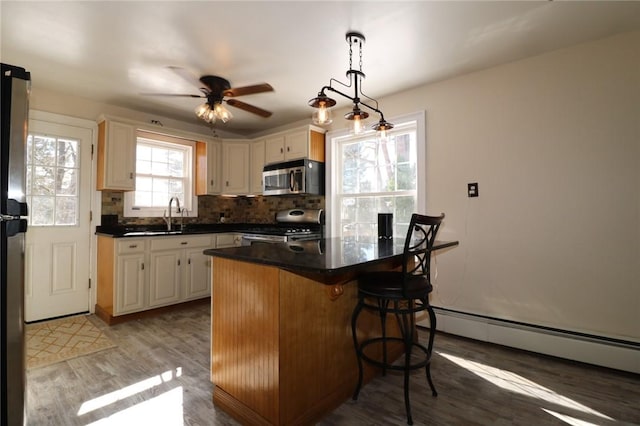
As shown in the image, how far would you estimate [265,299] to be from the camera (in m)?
1.52

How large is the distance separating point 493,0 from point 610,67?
1.14 m

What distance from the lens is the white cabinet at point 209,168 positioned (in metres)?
4.34

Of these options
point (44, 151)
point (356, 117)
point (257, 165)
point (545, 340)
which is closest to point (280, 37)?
point (356, 117)

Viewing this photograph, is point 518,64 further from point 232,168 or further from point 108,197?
point 108,197

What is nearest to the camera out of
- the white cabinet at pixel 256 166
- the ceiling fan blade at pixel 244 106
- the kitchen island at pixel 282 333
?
the kitchen island at pixel 282 333

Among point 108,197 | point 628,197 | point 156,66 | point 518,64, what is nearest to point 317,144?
point 156,66

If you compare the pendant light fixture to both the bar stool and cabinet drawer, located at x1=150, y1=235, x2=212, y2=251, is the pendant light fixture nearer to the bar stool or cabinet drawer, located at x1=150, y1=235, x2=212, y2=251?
the bar stool

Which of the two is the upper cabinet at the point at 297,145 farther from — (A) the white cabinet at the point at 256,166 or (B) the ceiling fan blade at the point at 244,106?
(B) the ceiling fan blade at the point at 244,106

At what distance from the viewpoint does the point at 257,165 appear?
14.8 feet

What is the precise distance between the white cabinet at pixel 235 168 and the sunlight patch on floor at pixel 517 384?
3422mm

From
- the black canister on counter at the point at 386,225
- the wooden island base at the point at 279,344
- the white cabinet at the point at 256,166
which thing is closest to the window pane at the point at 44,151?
the white cabinet at the point at 256,166

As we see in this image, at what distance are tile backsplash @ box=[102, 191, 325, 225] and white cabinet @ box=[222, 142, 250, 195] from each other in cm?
37

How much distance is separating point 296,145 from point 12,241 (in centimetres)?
310

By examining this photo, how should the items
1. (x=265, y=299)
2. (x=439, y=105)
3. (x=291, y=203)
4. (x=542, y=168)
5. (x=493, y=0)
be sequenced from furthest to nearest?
(x=291, y=203) < (x=439, y=105) < (x=542, y=168) < (x=493, y=0) < (x=265, y=299)
